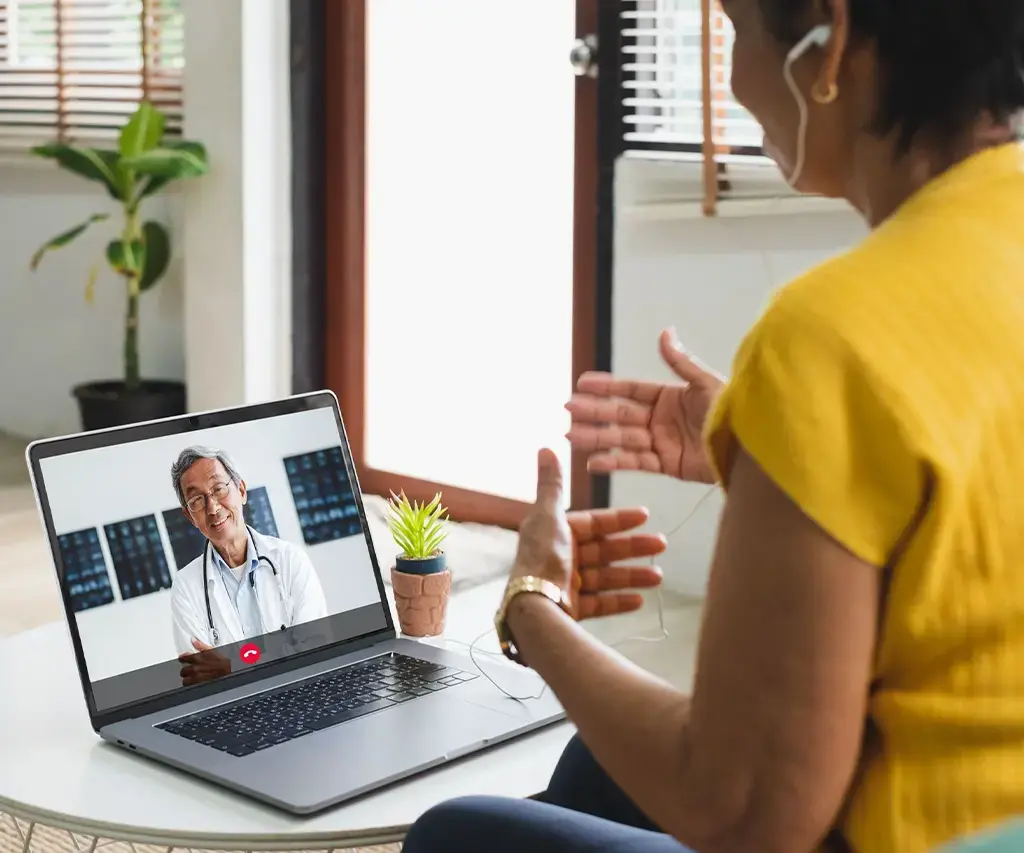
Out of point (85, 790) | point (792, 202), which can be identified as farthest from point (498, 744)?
point (792, 202)

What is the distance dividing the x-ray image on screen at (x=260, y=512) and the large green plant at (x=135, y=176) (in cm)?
245

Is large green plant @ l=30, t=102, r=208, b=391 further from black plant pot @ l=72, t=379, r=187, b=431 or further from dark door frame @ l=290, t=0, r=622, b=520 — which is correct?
dark door frame @ l=290, t=0, r=622, b=520

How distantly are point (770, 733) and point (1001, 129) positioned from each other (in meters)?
0.36

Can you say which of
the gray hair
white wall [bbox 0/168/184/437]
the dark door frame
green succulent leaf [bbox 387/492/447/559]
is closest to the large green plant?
white wall [bbox 0/168/184/437]

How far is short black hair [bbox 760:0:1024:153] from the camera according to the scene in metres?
0.76

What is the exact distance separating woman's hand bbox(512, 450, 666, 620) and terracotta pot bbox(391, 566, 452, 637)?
36 centimetres

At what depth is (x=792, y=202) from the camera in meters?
2.74

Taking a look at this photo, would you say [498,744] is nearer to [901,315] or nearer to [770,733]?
[770,733]

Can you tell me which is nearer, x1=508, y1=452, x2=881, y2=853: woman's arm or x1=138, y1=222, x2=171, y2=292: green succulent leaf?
x1=508, y1=452, x2=881, y2=853: woman's arm

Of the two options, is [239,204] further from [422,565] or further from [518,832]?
[518,832]

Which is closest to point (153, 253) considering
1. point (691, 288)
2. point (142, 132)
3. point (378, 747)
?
point (142, 132)

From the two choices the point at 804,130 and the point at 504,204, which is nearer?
the point at 804,130

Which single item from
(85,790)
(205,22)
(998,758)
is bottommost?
(85,790)

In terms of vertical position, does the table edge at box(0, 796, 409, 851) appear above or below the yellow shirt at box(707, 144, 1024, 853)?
below
